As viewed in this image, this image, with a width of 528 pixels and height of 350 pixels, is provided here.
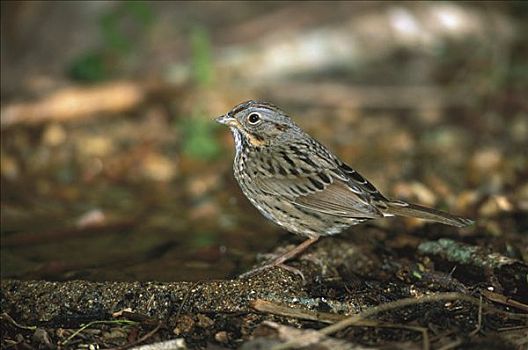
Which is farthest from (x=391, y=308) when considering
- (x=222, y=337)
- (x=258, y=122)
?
(x=258, y=122)

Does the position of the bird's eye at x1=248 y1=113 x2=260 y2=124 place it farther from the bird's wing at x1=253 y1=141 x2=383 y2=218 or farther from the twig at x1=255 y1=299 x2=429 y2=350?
the twig at x1=255 y1=299 x2=429 y2=350

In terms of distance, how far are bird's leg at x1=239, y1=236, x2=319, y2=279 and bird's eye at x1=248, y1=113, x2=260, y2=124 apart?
84 centimetres

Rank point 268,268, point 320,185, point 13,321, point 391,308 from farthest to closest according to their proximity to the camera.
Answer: point 320,185
point 268,268
point 13,321
point 391,308

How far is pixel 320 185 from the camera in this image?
500 cm

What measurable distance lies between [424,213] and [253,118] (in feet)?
4.12

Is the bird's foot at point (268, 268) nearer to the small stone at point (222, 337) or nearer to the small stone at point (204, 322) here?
the small stone at point (204, 322)

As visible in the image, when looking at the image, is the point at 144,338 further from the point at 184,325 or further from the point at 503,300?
the point at 503,300

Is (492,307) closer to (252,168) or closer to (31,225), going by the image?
(252,168)

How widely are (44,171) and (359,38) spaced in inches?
148

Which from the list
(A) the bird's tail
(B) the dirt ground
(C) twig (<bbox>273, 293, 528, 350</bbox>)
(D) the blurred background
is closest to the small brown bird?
(A) the bird's tail

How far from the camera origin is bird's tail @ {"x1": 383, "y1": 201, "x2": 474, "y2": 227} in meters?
4.66

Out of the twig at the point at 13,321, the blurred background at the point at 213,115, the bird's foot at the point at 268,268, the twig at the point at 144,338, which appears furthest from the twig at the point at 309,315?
the twig at the point at 13,321

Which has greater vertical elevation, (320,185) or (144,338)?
(320,185)

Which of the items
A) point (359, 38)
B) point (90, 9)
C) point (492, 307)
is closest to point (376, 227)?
point (492, 307)
